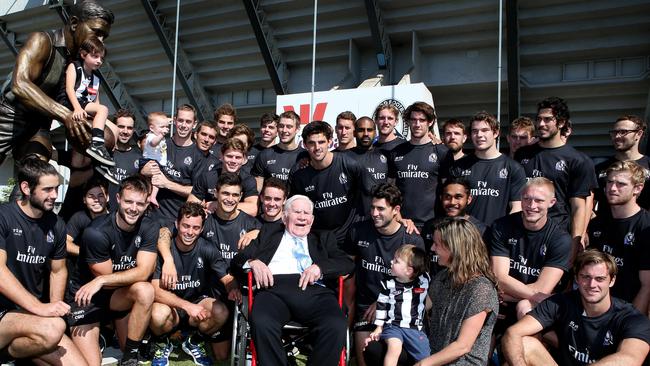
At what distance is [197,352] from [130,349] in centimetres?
66

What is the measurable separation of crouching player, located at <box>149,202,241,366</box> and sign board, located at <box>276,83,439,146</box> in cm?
605

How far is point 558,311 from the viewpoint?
377 cm

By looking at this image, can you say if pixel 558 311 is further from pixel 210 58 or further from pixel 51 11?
pixel 51 11

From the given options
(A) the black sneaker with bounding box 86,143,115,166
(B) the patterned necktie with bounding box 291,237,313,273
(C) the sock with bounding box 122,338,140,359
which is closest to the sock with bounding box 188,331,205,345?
(C) the sock with bounding box 122,338,140,359

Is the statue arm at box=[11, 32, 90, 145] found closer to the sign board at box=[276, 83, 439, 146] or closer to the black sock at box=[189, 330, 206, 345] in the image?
the black sock at box=[189, 330, 206, 345]

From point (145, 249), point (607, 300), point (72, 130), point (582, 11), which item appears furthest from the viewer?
point (582, 11)

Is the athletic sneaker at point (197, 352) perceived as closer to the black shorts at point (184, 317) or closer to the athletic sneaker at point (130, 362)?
the black shorts at point (184, 317)

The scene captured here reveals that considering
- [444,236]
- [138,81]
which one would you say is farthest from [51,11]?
[444,236]

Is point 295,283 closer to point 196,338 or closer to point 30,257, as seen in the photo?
point 196,338

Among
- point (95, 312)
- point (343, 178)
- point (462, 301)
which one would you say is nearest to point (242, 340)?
point (95, 312)

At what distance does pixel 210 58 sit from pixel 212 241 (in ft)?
37.1

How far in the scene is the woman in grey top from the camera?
137 inches

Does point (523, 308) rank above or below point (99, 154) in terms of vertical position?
below

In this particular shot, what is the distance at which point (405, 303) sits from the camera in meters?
3.95
